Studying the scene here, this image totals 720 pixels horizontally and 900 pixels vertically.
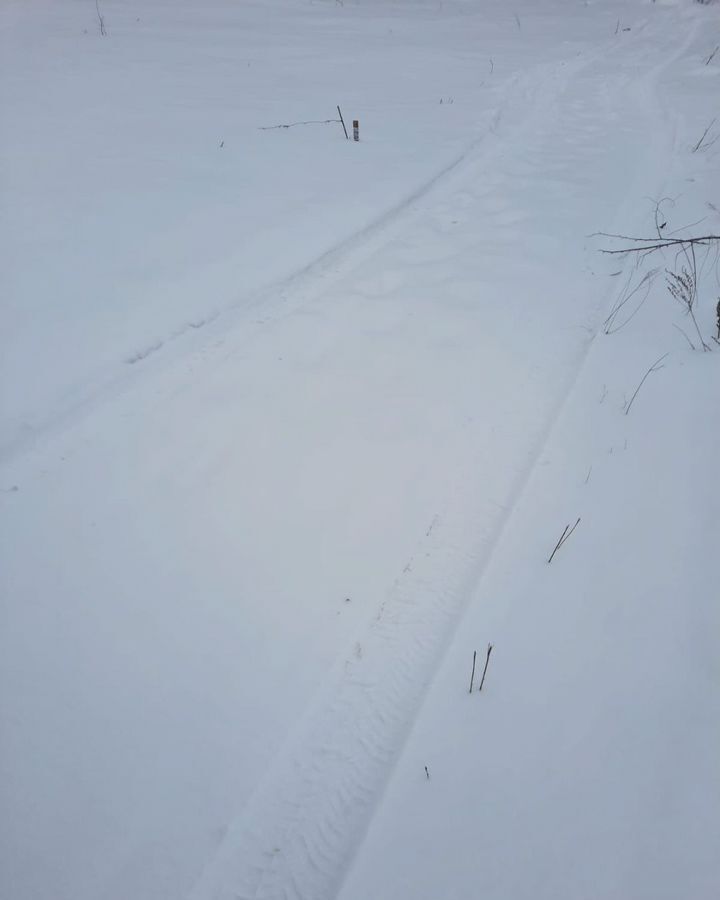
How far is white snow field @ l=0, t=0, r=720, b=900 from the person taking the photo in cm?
145

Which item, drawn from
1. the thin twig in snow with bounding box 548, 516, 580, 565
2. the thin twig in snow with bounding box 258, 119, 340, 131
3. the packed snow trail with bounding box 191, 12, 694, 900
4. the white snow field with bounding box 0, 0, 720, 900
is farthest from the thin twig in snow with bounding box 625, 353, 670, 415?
the thin twig in snow with bounding box 258, 119, 340, 131

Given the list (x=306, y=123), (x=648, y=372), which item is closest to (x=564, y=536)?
(x=648, y=372)

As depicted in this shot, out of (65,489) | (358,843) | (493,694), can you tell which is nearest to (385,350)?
(65,489)

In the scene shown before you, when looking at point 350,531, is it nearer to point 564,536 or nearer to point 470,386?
point 564,536

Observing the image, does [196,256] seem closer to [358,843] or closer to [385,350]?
[385,350]

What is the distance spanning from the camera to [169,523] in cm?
220

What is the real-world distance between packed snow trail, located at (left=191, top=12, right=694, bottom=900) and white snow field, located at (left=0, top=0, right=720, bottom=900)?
0.04 feet

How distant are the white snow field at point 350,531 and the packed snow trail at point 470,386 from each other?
1 centimetres

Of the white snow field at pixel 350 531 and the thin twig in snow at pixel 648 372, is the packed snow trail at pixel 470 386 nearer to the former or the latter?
the white snow field at pixel 350 531

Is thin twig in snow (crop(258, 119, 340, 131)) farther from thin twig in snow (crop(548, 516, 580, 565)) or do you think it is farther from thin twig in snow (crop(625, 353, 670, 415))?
thin twig in snow (crop(548, 516, 580, 565))

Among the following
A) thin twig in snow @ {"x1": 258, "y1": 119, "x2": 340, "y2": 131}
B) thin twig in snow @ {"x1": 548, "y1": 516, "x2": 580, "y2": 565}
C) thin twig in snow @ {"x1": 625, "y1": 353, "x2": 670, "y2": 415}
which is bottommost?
thin twig in snow @ {"x1": 548, "y1": 516, "x2": 580, "y2": 565}

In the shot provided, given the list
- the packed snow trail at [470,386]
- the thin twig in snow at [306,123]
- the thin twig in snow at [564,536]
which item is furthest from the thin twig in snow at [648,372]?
the thin twig in snow at [306,123]

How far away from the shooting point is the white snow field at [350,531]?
4.74ft

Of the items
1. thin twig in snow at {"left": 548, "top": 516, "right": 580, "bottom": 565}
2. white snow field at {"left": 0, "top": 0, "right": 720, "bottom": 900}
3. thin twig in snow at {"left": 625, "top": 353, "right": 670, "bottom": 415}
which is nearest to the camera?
white snow field at {"left": 0, "top": 0, "right": 720, "bottom": 900}
